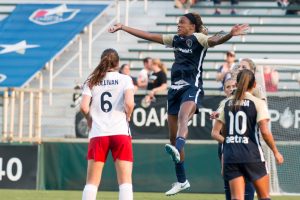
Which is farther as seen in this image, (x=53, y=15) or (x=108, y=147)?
(x=53, y=15)

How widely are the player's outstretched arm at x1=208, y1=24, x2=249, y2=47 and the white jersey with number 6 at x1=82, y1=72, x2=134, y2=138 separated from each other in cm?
185

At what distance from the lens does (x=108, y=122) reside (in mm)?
12953

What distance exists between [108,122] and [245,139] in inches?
68.6

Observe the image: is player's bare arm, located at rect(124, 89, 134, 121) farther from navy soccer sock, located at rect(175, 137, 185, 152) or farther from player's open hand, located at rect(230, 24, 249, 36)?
navy soccer sock, located at rect(175, 137, 185, 152)

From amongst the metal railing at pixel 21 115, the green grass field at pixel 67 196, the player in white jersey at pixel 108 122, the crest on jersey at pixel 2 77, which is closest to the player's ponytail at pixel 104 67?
the player in white jersey at pixel 108 122

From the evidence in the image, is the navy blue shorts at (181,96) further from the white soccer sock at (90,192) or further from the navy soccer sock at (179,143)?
the white soccer sock at (90,192)

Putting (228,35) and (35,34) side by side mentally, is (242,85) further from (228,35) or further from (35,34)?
(35,34)

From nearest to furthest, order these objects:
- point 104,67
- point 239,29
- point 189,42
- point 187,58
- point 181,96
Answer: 1. point 104,67
2. point 239,29
3. point 189,42
4. point 187,58
5. point 181,96

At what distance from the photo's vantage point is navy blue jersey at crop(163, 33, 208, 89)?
1563cm

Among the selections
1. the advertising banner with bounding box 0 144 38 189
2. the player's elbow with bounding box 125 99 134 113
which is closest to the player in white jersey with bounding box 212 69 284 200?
the player's elbow with bounding box 125 99 134 113

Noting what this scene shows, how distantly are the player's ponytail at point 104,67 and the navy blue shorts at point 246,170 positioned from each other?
1910 millimetres

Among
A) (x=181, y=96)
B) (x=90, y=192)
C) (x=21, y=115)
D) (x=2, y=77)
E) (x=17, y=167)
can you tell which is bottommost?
(x=17, y=167)

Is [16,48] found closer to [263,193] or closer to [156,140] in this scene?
[156,140]

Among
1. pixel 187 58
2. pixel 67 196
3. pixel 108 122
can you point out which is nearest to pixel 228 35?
pixel 187 58
